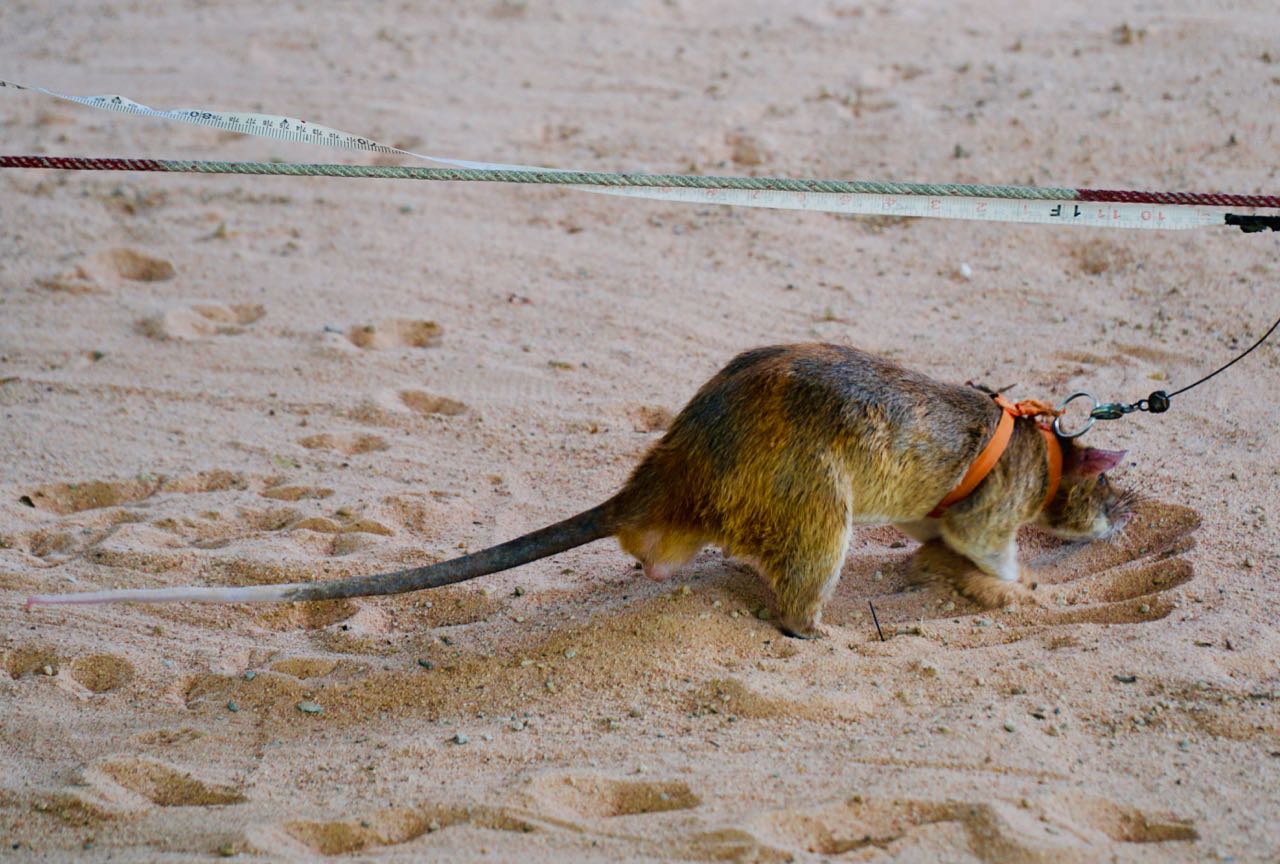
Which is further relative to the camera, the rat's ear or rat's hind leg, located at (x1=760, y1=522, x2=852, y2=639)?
the rat's ear

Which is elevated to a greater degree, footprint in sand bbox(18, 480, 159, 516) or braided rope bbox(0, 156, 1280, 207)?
braided rope bbox(0, 156, 1280, 207)

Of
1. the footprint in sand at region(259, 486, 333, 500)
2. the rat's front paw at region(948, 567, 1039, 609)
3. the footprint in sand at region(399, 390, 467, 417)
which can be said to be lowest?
the footprint in sand at region(259, 486, 333, 500)

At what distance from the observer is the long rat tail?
407 centimetres

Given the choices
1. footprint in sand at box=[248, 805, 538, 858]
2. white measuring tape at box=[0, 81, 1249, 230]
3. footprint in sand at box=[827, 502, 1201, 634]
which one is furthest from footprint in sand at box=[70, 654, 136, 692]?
footprint in sand at box=[827, 502, 1201, 634]

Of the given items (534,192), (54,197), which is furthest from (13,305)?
(534,192)

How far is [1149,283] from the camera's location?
6.78 m

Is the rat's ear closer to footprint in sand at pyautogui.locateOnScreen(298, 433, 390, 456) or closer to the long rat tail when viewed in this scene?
the long rat tail

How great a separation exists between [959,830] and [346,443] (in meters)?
3.42

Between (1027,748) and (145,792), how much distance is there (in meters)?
2.44

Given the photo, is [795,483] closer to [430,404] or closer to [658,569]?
[658,569]

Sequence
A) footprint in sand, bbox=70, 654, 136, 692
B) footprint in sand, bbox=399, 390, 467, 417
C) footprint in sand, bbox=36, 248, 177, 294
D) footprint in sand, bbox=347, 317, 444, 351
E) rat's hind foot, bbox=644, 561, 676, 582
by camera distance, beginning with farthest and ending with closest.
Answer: footprint in sand, bbox=36, 248, 177, 294 → footprint in sand, bbox=347, 317, 444, 351 → footprint in sand, bbox=399, 390, 467, 417 → rat's hind foot, bbox=644, 561, 676, 582 → footprint in sand, bbox=70, 654, 136, 692

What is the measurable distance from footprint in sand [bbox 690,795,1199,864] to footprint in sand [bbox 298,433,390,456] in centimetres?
300

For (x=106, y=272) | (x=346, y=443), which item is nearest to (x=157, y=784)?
(x=346, y=443)

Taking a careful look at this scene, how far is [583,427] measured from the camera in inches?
235
